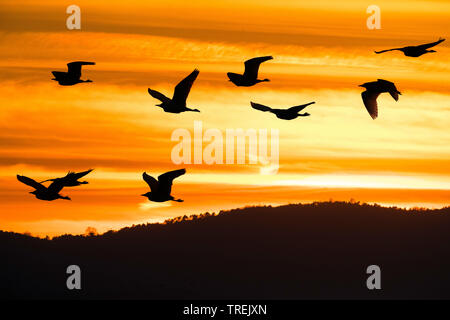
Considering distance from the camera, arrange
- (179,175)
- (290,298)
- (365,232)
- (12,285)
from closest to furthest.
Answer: (179,175), (12,285), (290,298), (365,232)

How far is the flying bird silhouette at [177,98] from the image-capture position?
3569 centimetres

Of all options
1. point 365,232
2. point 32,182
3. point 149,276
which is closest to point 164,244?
point 149,276

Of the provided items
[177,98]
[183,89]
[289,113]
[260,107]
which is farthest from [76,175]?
[289,113]

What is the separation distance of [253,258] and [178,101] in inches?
5796

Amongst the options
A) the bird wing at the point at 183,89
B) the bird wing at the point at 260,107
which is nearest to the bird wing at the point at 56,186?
the bird wing at the point at 183,89

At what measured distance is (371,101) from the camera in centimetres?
3750

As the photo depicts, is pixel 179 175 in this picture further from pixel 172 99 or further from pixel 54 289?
pixel 54 289

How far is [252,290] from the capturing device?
166625 millimetres

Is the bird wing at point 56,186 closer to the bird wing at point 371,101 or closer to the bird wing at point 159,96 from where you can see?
the bird wing at point 159,96

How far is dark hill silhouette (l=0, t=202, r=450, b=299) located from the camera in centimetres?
15525

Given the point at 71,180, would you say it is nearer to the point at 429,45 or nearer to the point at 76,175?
the point at 76,175

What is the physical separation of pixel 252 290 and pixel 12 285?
39.0 meters

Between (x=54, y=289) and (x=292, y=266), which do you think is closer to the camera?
(x=54, y=289)

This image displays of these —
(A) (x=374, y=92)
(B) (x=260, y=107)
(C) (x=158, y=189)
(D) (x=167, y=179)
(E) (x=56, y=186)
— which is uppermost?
(A) (x=374, y=92)
